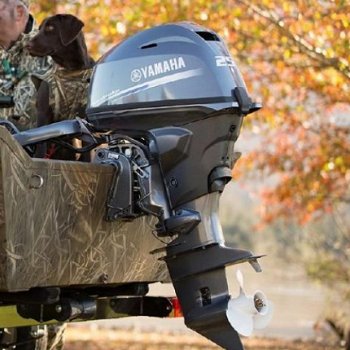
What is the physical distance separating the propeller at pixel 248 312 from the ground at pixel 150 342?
7.86 m

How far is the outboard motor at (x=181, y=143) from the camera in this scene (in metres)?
4.29

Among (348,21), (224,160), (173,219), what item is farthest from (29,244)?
(348,21)

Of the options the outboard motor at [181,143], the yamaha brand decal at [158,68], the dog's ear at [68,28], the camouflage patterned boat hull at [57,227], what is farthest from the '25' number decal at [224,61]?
the dog's ear at [68,28]

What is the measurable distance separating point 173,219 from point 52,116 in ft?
4.54

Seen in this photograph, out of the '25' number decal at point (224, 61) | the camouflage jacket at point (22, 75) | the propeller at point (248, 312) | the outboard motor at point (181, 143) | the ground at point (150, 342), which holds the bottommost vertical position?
the ground at point (150, 342)

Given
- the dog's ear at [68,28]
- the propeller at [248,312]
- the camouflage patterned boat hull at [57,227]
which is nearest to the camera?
the camouflage patterned boat hull at [57,227]

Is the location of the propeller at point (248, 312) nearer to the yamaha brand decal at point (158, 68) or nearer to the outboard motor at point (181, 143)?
the outboard motor at point (181, 143)

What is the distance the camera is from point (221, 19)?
31.1ft

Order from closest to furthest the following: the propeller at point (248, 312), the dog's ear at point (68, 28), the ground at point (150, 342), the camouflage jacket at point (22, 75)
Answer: the propeller at point (248, 312)
the dog's ear at point (68, 28)
the camouflage jacket at point (22, 75)
the ground at point (150, 342)

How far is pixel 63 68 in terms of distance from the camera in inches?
207

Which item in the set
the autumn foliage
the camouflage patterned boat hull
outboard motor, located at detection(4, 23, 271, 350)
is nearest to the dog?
outboard motor, located at detection(4, 23, 271, 350)

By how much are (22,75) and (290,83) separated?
5.84m

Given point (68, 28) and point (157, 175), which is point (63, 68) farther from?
point (157, 175)

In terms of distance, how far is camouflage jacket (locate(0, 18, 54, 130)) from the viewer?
547 centimetres
